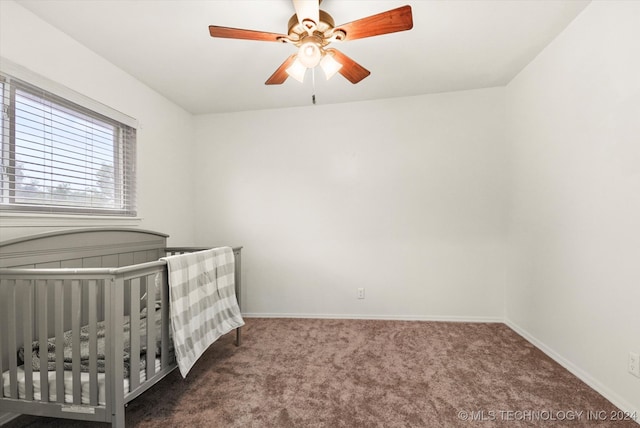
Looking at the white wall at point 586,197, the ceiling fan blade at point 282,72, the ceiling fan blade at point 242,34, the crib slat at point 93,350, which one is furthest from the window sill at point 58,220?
the white wall at point 586,197

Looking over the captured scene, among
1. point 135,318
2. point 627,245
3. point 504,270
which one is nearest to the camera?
point 135,318

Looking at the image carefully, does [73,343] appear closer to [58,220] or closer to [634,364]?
[58,220]

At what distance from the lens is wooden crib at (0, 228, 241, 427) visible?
4.21ft

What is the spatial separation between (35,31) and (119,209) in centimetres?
120

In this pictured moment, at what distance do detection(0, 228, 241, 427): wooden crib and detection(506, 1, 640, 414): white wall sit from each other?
96.7 inches

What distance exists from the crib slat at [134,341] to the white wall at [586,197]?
2.47m

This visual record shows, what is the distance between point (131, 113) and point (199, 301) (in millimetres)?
1686

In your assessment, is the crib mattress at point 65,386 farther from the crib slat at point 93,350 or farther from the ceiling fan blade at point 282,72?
the ceiling fan blade at point 282,72

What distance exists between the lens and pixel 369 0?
1.66 m

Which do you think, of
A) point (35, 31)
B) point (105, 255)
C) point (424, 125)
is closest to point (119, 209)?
point (105, 255)

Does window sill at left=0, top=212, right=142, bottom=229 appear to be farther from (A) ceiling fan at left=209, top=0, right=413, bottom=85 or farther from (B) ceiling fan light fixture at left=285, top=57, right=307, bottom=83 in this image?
(B) ceiling fan light fixture at left=285, top=57, right=307, bottom=83

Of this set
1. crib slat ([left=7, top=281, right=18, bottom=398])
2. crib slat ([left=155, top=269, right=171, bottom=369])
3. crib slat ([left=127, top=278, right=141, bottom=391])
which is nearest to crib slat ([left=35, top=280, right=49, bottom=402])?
crib slat ([left=7, top=281, right=18, bottom=398])

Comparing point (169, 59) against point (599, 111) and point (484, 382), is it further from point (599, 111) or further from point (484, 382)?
point (484, 382)

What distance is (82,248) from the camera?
1853mm
